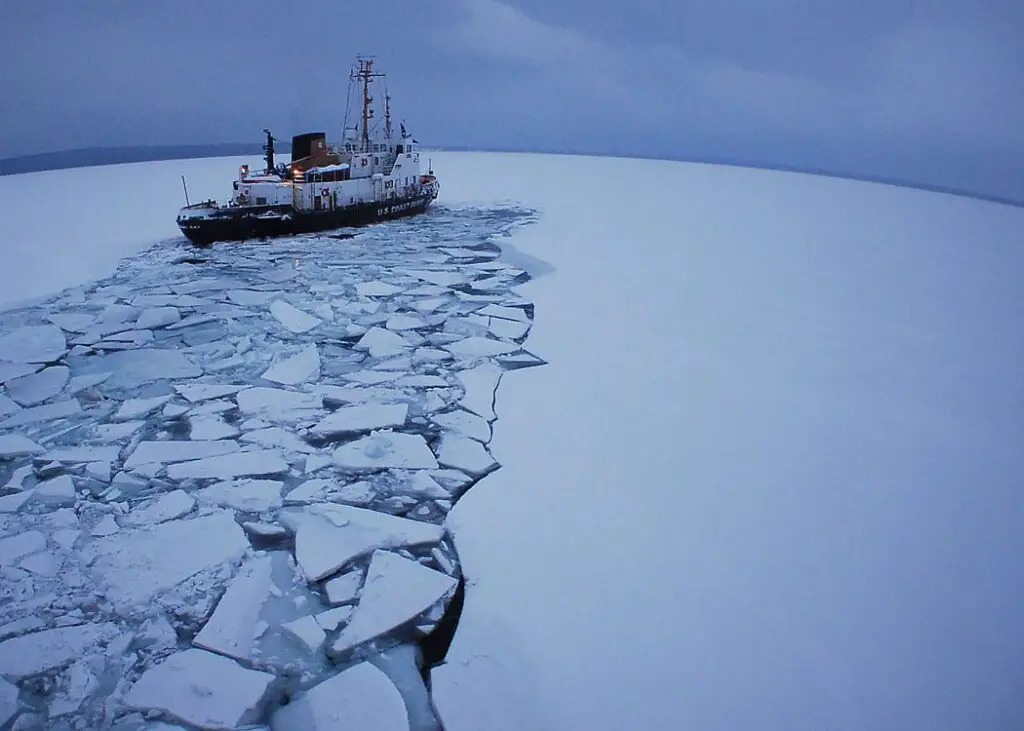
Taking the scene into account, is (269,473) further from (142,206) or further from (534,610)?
(142,206)

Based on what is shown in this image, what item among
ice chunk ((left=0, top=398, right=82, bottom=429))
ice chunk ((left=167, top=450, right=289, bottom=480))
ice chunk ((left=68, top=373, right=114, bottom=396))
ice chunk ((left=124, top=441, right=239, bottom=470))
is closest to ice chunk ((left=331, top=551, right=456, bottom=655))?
ice chunk ((left=167, top=450, right=289, bottom=480))

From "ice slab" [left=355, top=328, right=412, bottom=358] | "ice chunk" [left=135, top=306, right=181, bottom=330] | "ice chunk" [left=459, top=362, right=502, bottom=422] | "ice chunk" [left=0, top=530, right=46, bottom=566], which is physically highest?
"ice slab" [left=355, top=328, right=412, bottom=358]

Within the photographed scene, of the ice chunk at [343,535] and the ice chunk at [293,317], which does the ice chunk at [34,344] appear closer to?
the ice chunk at [293,317]

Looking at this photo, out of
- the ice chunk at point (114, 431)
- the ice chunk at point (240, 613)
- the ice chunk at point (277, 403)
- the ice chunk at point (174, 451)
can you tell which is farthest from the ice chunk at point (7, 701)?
the ice chunk at point (277, 403)

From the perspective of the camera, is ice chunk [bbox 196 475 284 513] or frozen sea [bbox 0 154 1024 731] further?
ice chunk [bbox 196 475 284 513]

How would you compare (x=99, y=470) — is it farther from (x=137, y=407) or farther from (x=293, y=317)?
(x=293, y=317)

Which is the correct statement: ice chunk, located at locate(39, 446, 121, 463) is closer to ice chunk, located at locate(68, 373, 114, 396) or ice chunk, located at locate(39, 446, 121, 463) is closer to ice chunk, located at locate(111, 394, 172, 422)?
ice chunk, located at locate(111, 394, 172, 422)
